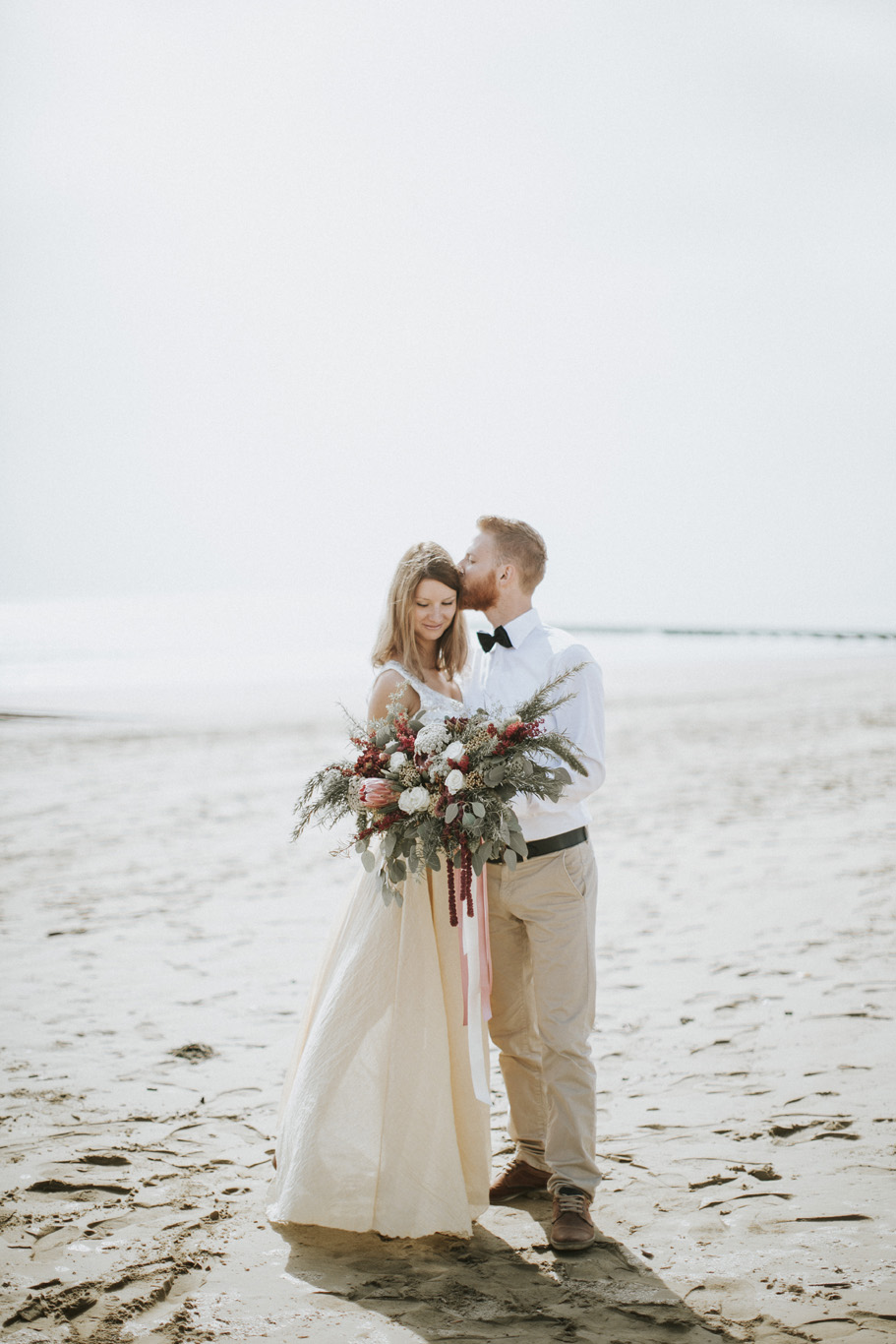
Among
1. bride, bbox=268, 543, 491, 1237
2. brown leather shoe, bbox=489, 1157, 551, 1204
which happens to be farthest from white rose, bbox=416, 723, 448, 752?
brown leather shoe, bbox=489, 1157, 551, 1204

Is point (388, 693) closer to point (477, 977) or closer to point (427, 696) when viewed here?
point (427, 696)

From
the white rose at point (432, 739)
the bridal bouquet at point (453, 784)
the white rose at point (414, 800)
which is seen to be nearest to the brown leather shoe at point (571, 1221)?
the bridal bouquet at point (453, 784)

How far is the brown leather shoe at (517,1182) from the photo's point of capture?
3.77 m

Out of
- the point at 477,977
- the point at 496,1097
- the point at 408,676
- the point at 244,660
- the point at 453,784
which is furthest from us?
the point at 244,660

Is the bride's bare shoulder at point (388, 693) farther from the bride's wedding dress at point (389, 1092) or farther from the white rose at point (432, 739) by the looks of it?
the white rose at point (432, 739)

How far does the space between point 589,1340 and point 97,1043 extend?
299 cm

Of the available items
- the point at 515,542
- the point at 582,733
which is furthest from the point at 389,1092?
the point at 515,542

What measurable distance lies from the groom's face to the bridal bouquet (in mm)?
525

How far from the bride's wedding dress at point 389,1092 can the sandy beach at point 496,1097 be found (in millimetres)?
162

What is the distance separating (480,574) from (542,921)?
1.27 meters

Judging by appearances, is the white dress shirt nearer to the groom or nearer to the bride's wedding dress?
the groom

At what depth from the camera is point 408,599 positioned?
12.5ft

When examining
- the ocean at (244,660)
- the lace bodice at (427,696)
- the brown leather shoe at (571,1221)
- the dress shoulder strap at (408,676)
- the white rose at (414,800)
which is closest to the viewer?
the white rose at (414,800)

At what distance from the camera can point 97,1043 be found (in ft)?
16.3
